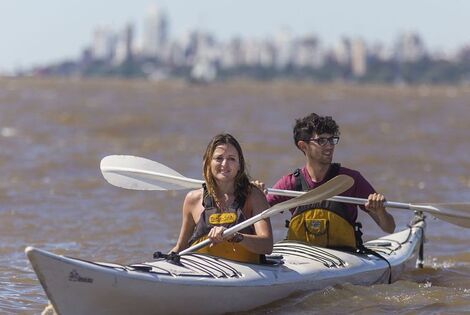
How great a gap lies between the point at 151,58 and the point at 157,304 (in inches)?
5922

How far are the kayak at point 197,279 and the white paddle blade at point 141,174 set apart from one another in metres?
0.80

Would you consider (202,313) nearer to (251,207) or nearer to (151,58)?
(251,207)

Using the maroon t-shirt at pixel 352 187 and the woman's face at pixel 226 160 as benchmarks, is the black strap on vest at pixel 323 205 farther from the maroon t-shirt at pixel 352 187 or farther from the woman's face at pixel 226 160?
the woman's face at pixel 226 160

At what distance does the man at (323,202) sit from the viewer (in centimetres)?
636

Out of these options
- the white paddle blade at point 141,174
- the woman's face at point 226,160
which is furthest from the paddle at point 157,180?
the woman's face at point 226,160

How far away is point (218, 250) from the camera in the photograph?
585 centimetres

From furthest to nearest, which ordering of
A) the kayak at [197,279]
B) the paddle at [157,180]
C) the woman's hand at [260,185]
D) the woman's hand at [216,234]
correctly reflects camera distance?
1. the paddle at [157,180]
2. the woman's hand at [260,185]
3. the woman's hand at [216,234]
4. the kayak at [197,279]

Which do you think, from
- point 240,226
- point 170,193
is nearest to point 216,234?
point 240,226

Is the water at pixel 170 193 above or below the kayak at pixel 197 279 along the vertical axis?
below

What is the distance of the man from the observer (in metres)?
6.36

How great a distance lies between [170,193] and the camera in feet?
41.3

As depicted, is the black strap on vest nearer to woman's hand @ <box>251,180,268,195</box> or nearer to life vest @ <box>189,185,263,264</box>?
woman's hand @ <box>251,180,268,195</box>

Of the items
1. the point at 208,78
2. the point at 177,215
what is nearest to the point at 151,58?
the point at 208,78

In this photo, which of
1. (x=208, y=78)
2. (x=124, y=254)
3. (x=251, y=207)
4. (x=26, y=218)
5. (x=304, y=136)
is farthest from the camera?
(x=208, y=78)
